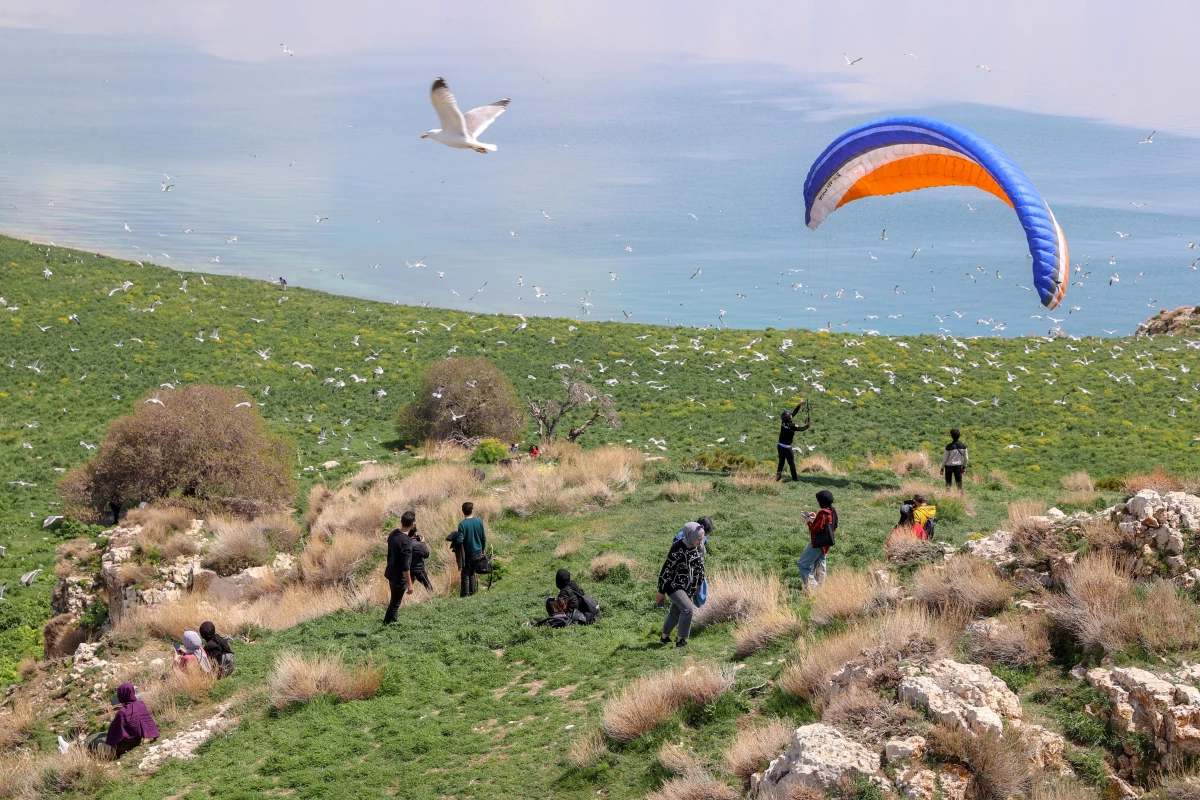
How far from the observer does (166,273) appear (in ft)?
190

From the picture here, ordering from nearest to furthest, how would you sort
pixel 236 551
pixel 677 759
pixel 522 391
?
pixel 677 759 < pixel 236 551 < pixel 522 391

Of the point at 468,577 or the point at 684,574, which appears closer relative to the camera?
the point at 684,574

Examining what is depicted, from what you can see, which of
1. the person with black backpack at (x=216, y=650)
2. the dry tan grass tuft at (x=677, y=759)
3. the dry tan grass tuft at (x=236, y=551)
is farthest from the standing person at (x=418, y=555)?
the dry tan grass tuft at (x=677, y=759)

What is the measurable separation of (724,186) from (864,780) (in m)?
188

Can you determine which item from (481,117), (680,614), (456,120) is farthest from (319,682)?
(481,117)

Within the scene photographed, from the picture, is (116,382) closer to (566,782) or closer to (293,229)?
(566,782)

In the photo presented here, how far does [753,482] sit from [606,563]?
6.88 meters

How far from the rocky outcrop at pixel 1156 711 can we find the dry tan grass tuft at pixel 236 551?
50.6 feet

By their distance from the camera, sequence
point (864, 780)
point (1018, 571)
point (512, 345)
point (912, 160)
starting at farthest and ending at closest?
point (512, 345) < point (912, 160) < point (1018, 571) < point (864, 780)

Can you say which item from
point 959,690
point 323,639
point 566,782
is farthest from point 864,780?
point 323,639

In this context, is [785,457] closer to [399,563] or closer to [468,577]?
[468,577]

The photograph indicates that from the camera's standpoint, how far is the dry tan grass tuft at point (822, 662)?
8398mm

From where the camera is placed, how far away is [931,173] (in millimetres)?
22453

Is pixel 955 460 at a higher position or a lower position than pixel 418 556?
higher
